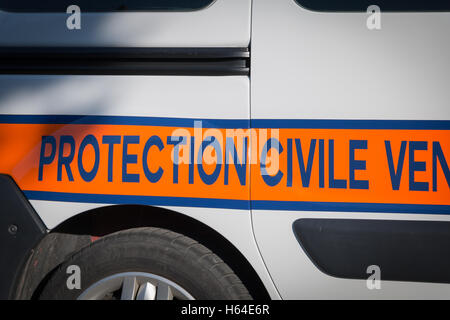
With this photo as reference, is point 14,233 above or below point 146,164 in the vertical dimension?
below

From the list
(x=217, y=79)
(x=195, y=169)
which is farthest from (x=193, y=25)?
(x=195, y=169)

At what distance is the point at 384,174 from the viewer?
4.28 feet

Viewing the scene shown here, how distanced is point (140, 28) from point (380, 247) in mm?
1132

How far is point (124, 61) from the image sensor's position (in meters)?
1.41

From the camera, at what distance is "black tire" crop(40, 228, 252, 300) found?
4.55 ft

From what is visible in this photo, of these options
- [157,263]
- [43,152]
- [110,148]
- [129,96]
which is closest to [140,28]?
[129,96]

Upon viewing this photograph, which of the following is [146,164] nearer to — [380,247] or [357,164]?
[357,164]

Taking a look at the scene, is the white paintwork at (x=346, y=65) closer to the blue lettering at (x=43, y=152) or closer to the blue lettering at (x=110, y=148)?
the blue lettering at (x=110, y=148)

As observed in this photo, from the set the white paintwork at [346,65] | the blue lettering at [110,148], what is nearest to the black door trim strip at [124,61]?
the white paintwork at [346,65]

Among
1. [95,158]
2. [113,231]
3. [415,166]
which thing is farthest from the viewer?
[113,231]

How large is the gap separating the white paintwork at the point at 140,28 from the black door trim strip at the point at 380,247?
2.32 feet

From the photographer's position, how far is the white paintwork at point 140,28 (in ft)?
4.53
